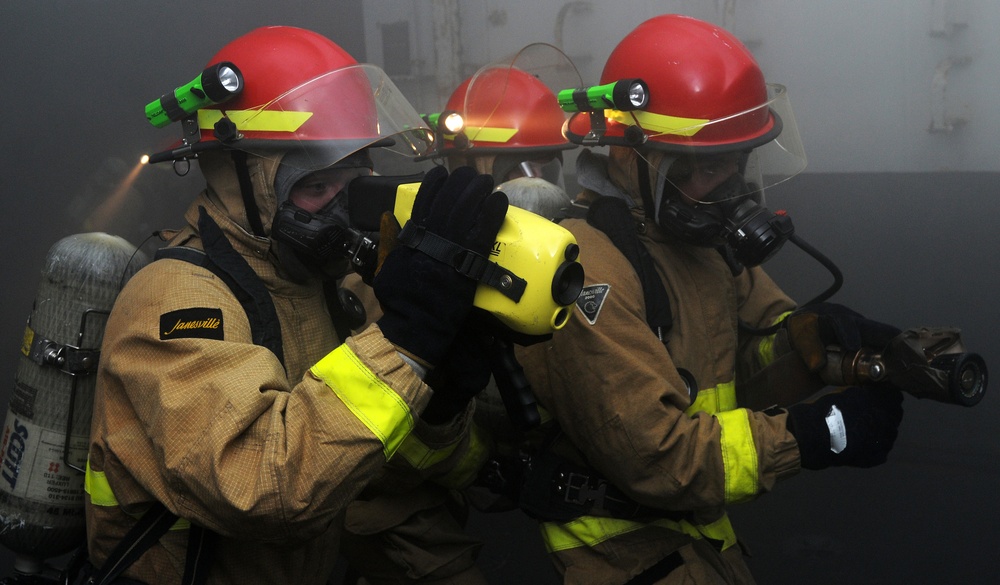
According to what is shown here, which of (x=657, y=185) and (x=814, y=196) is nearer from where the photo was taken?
(x=657, y=185)

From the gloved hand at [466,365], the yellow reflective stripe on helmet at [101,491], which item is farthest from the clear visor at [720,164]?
the yellow reflective stripe on helmet at [101,491]

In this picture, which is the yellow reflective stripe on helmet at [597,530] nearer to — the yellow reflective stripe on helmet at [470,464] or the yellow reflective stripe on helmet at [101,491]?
the yellow reflective stripe on helmet at [470,464]

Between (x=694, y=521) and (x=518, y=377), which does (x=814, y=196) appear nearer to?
(x=694, y=521)

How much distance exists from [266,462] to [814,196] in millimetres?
2463

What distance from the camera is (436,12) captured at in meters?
3.85

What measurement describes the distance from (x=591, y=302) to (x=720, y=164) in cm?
54

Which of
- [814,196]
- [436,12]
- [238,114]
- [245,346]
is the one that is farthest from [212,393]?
[436,12]

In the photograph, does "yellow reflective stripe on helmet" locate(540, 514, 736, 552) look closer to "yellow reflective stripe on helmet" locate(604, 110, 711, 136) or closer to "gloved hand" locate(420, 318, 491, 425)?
"gloved hand" locate(420, 318, 491, 425)

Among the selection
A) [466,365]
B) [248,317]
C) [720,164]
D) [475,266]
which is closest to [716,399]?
[720,164]

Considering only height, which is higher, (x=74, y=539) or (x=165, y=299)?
(x=165, y=299)

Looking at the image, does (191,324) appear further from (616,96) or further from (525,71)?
(525,71)

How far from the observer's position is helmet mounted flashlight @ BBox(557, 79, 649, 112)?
6.72ft

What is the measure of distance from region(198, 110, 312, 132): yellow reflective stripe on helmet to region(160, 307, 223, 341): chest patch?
0.49 meters

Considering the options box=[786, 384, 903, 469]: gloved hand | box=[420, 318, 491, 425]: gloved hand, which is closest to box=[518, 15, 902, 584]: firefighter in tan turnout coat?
box=[786, 384, 903, 469]: gloved hand
